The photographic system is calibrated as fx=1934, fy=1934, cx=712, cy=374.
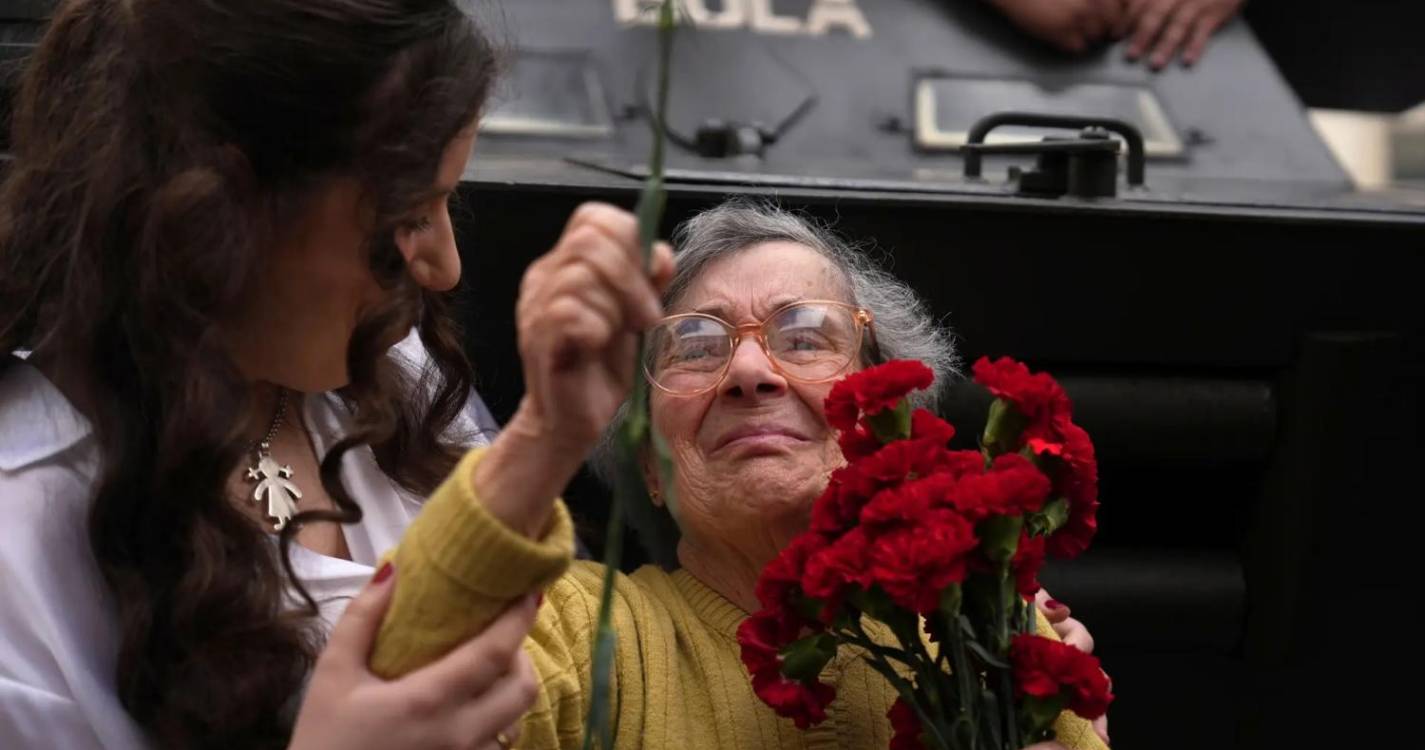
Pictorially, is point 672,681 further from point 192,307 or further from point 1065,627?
point 192,307

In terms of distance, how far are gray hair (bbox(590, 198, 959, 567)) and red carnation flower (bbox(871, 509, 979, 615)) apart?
439mm

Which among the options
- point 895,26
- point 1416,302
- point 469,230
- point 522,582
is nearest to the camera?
point 522,582

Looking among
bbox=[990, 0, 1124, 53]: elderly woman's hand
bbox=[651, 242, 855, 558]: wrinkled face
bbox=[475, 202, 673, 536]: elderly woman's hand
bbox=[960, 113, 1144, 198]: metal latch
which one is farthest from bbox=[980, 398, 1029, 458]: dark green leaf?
bbox=[990, 0, 1124, 53]: elderly woman's hand

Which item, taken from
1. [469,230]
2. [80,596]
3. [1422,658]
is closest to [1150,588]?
[1422,658]

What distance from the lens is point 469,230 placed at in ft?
7.57

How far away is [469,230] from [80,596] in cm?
88

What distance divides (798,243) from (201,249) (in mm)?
714

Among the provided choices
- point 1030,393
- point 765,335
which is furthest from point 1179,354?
point 1030,393

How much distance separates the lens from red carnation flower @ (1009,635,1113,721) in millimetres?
1560

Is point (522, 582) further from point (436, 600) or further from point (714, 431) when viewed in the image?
point (714, 431)

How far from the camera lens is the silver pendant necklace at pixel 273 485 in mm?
1703

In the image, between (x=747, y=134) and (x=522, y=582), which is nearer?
(x=522, y=582)

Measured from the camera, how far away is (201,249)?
58.0 inches

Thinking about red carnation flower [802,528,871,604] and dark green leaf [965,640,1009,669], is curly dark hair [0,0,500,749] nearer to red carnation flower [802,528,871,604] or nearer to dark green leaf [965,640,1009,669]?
red carnation flower [802,528,871,604]
